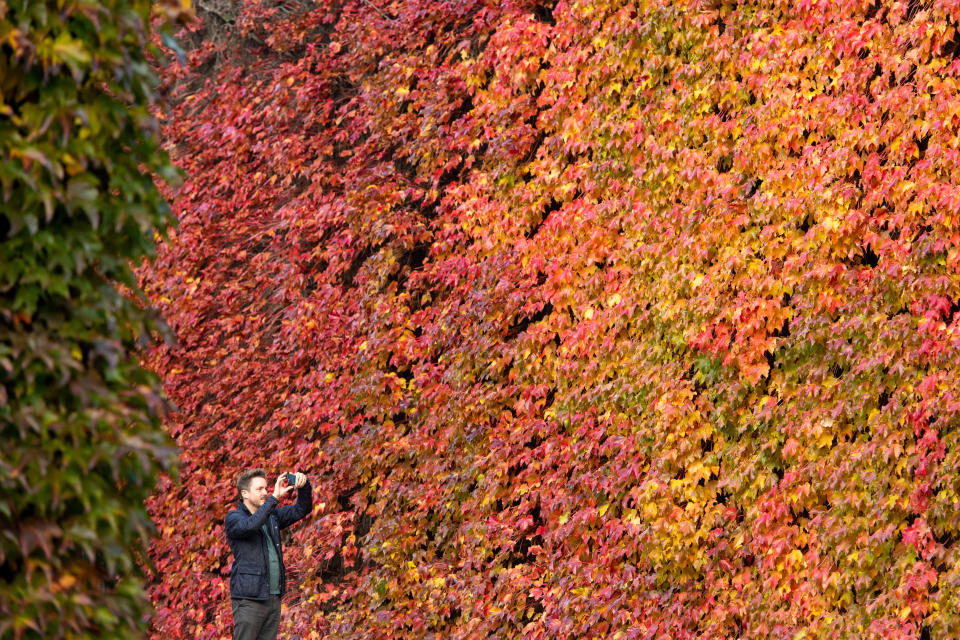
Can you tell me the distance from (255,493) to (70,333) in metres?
4.04

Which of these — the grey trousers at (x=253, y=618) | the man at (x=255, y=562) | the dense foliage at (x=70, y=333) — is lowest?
the grey trousers at (x=253, y=618)

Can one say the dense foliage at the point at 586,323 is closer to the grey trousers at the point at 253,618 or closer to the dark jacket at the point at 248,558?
the grey trousers at the point at 253,618

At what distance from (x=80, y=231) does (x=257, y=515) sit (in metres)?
3.82

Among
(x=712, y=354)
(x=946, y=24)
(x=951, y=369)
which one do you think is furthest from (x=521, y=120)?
(x=951, y=369)

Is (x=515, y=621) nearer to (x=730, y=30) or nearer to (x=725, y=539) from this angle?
(x=725, y=539)

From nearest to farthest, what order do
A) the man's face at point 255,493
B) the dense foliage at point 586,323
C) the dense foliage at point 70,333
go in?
the dense foliage at point 70,333
the dense foliage at point 586,323
the man's face at point 255,493

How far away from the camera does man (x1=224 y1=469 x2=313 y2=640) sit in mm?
6508

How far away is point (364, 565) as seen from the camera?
7.97 m

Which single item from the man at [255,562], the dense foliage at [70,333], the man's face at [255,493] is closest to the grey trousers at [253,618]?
the man at [255,562]

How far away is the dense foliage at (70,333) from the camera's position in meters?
2.68

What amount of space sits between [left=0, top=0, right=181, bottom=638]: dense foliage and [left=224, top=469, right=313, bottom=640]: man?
11.8 feet

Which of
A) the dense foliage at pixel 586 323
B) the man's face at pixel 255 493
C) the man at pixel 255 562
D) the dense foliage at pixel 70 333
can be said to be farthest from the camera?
the man's face at pixel 255 493

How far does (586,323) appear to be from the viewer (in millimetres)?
6625

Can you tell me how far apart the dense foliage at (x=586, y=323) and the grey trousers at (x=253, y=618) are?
1.08m
